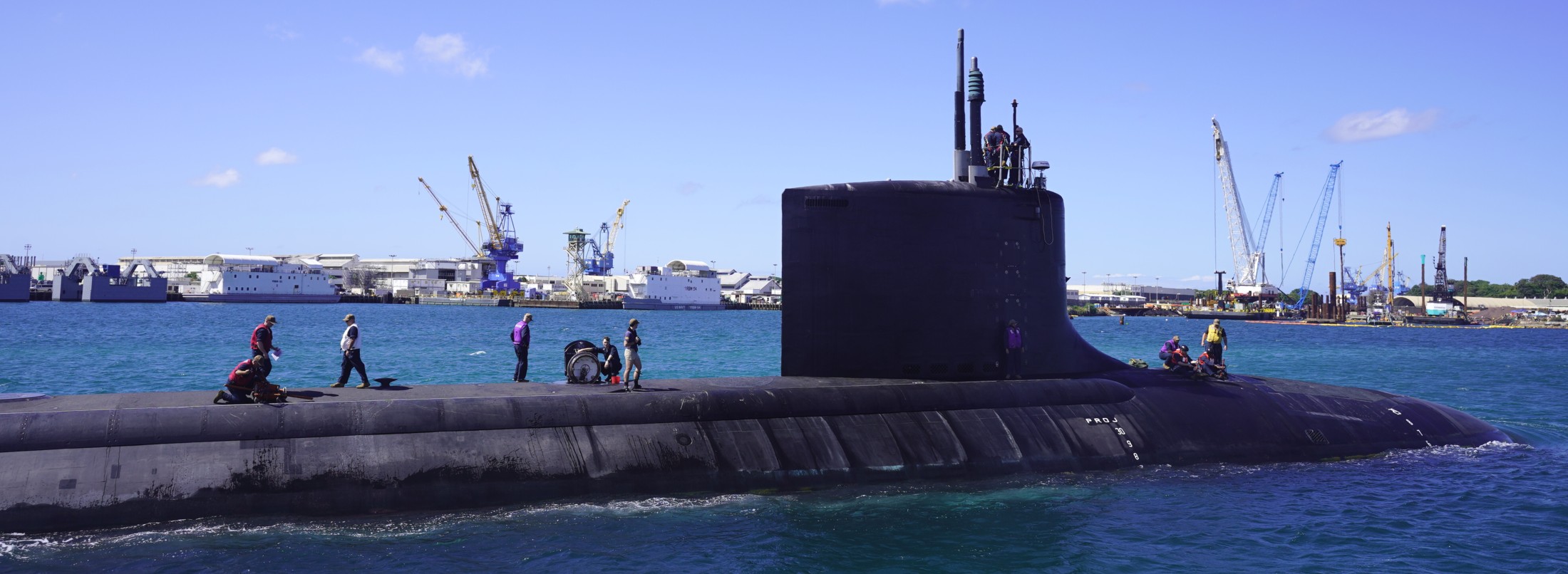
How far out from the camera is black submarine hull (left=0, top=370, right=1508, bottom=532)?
34.0 feet

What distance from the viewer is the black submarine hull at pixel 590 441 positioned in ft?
34.0

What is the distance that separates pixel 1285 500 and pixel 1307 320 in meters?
119

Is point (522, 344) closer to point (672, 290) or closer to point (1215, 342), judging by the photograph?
point (1215, 342)

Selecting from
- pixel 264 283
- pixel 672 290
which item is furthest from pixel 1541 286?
pixel 264 283

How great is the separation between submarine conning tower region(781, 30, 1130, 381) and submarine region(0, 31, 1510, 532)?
1.1 inches

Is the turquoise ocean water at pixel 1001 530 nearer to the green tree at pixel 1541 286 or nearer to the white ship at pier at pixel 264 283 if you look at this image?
the white ship at pier at pixel 264 283

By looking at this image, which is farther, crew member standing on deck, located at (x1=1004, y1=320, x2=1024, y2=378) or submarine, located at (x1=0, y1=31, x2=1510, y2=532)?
crew member standing on deck, located at (x1=1004, y1=320, x2=1024, y2=378)

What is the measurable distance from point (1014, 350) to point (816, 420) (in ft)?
11.2

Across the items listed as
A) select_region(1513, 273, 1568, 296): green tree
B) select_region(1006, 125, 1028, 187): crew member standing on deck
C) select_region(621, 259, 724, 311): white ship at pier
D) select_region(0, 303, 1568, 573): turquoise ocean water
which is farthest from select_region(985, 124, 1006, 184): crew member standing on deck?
select_region(1513, 273, 1568, 296): green tree

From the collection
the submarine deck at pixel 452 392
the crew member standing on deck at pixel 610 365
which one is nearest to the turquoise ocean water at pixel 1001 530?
the submarine deck at pixel 452 392

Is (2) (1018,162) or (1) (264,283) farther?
(1) (264,283)

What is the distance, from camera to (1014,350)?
1504 centimetres

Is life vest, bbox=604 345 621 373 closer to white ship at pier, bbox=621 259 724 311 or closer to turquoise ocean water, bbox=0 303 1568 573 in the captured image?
turquoise ocean water, bbox=0 303 1568 573

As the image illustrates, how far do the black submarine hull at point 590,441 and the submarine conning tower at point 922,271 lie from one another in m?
0.44
